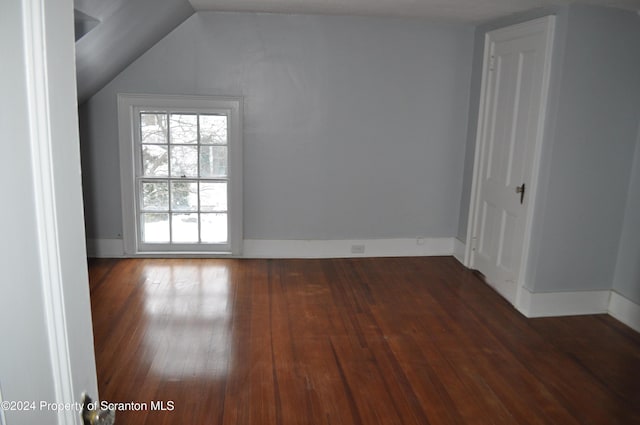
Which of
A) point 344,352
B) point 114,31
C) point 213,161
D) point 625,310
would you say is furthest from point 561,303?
point 114,31

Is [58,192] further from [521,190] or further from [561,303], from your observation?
[561,303]

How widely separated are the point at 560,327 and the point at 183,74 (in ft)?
12.9

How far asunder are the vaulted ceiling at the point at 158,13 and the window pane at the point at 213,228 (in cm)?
159

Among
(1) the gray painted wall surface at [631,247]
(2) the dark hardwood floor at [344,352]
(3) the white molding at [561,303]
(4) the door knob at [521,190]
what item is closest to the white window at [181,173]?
(2) the dark hardwood floor at [344,352]

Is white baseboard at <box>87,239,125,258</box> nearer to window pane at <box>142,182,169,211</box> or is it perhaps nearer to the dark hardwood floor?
the dark hardwood floor

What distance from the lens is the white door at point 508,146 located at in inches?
146

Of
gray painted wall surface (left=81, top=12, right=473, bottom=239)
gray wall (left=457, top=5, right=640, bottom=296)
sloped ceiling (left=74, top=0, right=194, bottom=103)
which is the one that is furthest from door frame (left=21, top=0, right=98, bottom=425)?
gray painted wall surface (left=81, top=12, right=473, bottom=239)

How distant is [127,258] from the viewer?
4.80 m

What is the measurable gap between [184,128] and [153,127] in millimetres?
298

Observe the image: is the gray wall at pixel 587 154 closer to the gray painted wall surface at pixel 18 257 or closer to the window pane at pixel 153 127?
the window pane at pixel 153 127

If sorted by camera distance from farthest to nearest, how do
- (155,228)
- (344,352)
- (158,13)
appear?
1. (155,228)
2. (158,13)
3. (344,352)

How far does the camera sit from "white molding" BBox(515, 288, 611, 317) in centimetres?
379

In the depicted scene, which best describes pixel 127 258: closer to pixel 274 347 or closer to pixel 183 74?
pixel 183 74

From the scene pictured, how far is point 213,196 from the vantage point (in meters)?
4.83
